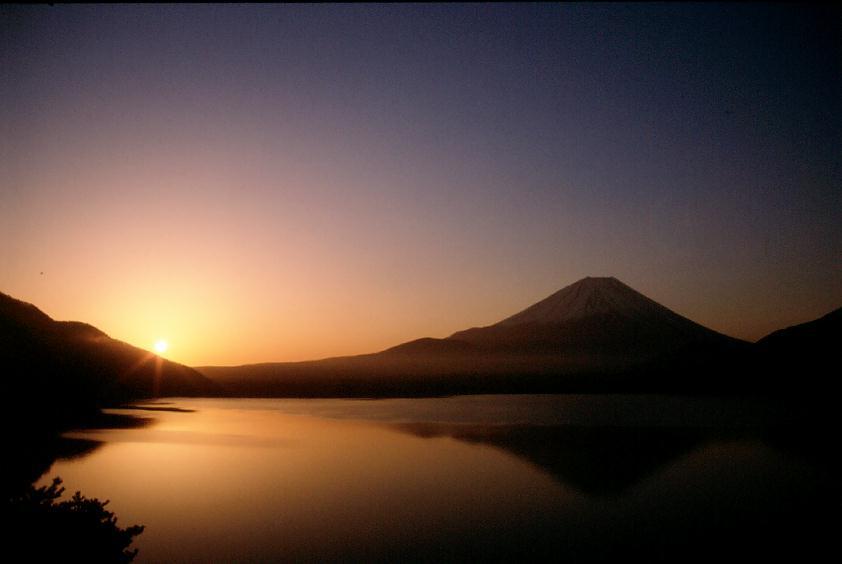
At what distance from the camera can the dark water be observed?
13.8m

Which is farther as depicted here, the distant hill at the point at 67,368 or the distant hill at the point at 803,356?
the distant hill at the point at 803,356

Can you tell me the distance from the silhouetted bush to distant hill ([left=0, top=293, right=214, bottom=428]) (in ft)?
160

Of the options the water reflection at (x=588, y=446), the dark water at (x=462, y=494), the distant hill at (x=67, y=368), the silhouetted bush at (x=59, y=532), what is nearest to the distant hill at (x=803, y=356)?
the water reflection at (x=588, y=446)

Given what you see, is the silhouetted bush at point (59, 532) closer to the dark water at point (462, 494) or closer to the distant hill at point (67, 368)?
the dark water at point (462, 494)

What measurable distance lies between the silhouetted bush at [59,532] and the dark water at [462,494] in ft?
15.0

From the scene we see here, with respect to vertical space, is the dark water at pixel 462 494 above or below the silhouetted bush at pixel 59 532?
below

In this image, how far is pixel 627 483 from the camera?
22.5m

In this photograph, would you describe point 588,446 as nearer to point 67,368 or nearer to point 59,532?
point 59,532

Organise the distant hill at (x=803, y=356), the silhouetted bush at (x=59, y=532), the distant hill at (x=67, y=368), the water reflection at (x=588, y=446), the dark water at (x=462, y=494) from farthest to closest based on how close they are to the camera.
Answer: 1. the distant hill at (x=803, y=356)
2. the distant hill at (x=67, y=368)
3. the water reflection at (x=588, y=446)
4. the dark water at (x=462, y=494)
5. the silhouetted bush at (x=59, y=532)

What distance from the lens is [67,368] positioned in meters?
74.1

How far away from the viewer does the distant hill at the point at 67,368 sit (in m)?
58.0

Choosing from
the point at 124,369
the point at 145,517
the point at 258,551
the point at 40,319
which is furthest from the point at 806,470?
the point at 124,369

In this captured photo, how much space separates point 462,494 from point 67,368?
72.0 metres

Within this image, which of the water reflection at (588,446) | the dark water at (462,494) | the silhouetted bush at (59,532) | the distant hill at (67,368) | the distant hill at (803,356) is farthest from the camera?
the distant hill at (803,356)
